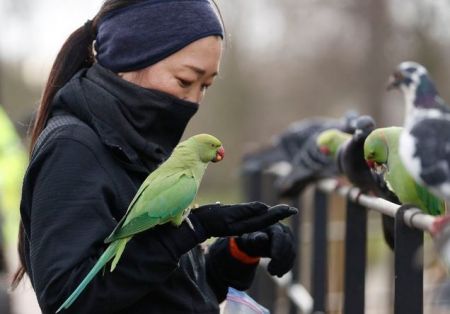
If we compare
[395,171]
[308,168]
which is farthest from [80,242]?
[308,168]

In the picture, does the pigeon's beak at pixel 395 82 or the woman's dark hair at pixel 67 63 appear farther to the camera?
the pigeon's beak at pixel 395 82

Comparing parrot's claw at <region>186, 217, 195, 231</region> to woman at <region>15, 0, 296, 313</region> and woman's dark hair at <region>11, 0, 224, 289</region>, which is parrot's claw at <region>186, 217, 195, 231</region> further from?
woman's dark hair at <region>11, 0, 224, 289</region>

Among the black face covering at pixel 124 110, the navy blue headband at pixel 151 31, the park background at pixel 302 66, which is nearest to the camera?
the black face covering at pixel 124 110

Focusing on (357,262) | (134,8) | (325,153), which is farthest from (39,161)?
(325,153)

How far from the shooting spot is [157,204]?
2213mm

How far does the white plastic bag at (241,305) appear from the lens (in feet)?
8.96

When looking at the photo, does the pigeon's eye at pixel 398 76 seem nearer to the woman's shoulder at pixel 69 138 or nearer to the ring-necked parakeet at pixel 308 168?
the woman's shoulder at pixel 69 138

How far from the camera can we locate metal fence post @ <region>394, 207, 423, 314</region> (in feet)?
7.75

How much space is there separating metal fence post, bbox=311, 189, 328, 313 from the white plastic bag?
1.27m

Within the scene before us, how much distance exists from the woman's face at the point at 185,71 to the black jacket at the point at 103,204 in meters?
0.04

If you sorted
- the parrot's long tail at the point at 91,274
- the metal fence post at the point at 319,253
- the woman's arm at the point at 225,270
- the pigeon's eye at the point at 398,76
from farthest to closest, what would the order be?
the metal fence post at the point at 319,253 → the pigeon's eye at the point at 398,76 → the woman's arm at the point at 225,270 → the parrot's long tail at the point at 91,274

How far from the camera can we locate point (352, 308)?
3117mm

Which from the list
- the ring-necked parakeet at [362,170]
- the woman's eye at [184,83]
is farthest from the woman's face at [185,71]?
the ring-necked parakeet at [362,170]

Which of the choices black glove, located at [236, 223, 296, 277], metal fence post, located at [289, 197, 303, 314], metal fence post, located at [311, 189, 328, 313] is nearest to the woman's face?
black glove, located at [236, 223, 296, 277]
